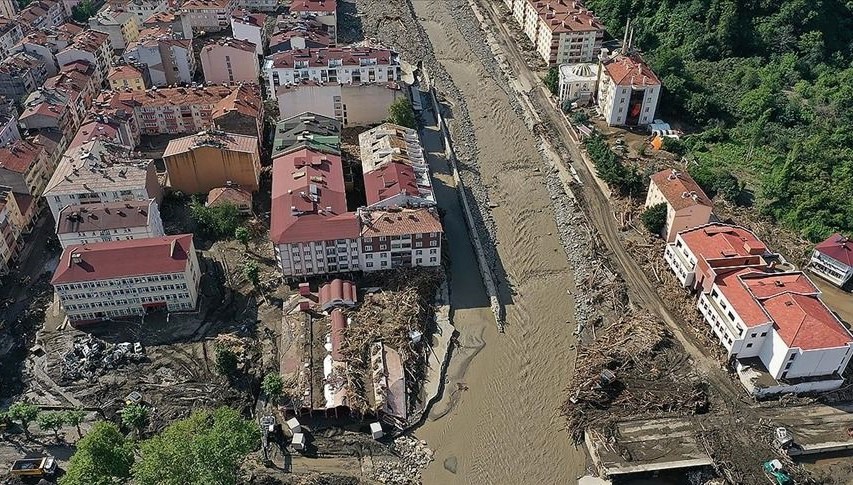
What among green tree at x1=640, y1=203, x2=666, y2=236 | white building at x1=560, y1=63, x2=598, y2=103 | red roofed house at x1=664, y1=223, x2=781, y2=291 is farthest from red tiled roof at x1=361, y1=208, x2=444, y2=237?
white building at x1=560, y1=63, x2=598, y2=103

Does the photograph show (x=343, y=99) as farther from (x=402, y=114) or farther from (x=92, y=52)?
(x=92, y=52)

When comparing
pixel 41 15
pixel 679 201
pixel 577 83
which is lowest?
pixel 41 15

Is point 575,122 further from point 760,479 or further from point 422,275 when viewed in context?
point 760,479

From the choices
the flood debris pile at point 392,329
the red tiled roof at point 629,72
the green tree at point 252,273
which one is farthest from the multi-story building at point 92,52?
the red tiled roof at point 629,72

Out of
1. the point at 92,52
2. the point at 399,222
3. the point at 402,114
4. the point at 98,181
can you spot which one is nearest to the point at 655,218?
the point at 399,222

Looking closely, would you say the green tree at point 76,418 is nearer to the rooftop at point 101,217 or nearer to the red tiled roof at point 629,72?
the rooftop at point 101,217

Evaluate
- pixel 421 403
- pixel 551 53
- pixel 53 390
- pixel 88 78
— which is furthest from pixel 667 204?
pixel 88 78

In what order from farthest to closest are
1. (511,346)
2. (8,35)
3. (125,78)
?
(8,35) → (125,78) → (511,346)
